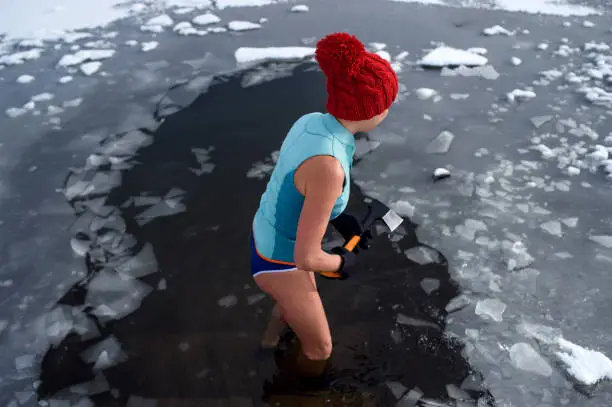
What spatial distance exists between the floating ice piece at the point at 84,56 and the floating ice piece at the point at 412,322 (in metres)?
4.84

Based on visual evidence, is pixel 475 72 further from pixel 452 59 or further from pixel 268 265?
pixel 268 265

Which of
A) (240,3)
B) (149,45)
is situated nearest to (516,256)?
(149,45)

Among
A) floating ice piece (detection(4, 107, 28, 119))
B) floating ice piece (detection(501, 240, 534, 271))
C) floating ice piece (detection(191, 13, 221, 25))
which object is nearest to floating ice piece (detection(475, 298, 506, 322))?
floating ice piece (detection(501, 240, 534, 271))

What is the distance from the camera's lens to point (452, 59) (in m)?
5.31

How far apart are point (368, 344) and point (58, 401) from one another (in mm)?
1612

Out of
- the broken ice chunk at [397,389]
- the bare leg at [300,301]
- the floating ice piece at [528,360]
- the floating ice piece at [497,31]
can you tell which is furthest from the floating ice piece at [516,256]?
the floating ice piece at [497,31]

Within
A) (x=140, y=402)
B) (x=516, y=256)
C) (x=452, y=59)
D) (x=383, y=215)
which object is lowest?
(x=140, y=402)

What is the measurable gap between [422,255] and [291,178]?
5.31 ft

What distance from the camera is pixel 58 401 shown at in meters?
2.36

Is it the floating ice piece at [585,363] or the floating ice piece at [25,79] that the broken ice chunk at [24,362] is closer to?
the floating ice piece at [585,363]

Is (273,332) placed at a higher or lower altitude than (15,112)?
lower

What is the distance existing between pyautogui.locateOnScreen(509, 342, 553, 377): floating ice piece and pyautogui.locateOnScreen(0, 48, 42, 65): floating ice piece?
235 inches

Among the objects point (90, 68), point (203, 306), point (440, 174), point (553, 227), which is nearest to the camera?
point (203, 306)

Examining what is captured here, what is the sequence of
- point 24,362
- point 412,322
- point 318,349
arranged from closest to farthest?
point 318,349 < point 24,362 < point 412,322
